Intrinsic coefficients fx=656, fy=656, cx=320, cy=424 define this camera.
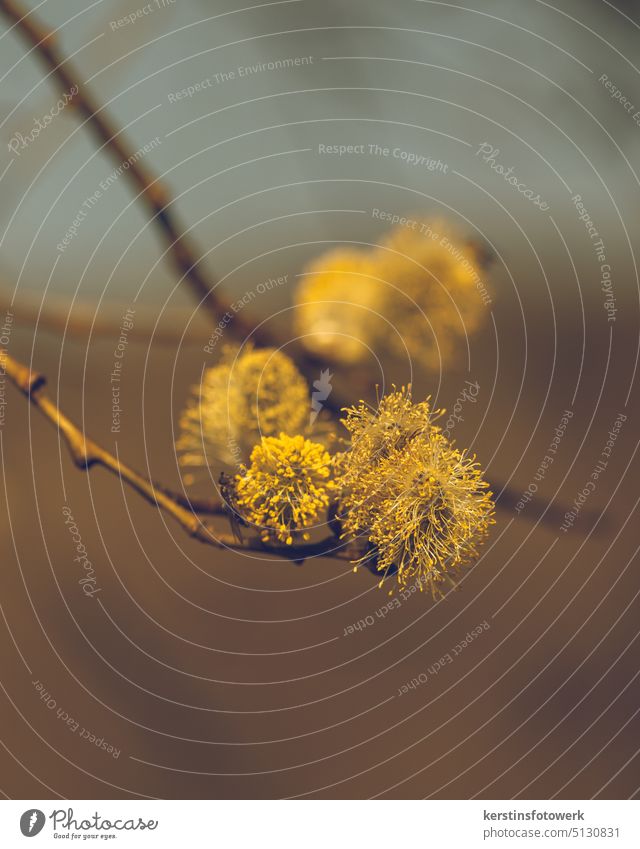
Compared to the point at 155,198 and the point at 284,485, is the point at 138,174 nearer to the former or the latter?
the point at 155,198

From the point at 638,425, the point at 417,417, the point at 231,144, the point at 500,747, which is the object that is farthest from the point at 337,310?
the point at 500,747

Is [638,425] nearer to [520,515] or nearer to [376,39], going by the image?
[520,515]

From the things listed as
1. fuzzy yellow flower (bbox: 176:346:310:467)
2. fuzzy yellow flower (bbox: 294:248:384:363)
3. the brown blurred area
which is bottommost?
the brown blurred area

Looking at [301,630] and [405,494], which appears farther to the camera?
[301,630]

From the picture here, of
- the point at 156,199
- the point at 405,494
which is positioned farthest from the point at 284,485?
the point at 156,199

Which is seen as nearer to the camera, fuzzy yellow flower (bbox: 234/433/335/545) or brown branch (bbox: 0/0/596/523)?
fuzzy yellow flower (bbox: 234/433/335/545)

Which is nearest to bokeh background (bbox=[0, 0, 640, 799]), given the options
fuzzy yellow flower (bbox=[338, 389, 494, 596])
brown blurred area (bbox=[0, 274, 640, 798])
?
brown blurred area (bbox=[0, 274, 640, 798])

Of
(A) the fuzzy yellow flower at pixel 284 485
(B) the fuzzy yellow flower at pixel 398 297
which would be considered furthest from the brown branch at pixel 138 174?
(A) the fuzzy yellow flower at pixel 284 485

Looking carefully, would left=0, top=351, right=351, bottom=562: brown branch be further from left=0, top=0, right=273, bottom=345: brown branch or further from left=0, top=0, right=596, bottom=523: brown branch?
left=0, top=0, right=273, bottom=345: brown branch
